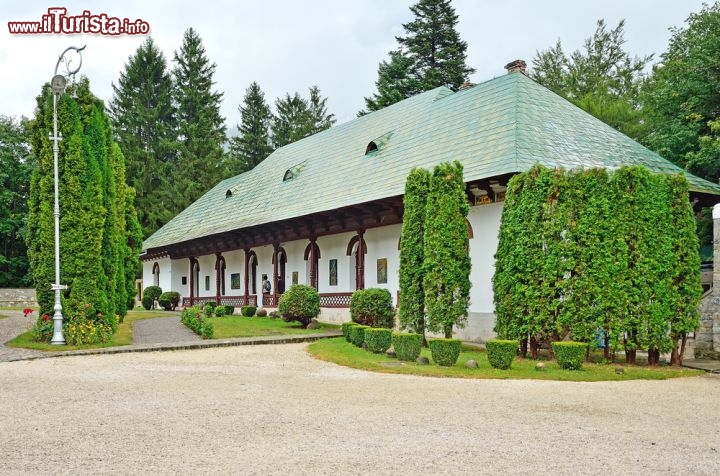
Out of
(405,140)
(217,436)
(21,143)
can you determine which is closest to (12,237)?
(21,143)

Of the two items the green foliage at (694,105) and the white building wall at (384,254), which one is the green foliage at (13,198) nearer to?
the white building wall at (384,254)

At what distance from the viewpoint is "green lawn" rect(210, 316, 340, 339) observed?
20094 millimetres

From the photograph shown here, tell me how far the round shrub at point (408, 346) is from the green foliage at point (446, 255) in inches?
71.0

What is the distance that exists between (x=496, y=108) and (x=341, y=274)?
8.74 m

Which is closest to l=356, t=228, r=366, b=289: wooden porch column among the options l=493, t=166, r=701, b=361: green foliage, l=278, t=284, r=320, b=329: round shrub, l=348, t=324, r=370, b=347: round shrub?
l=278, t=284, r=320, b=329: round shrub

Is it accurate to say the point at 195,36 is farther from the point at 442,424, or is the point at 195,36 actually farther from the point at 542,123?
the point at 442,424

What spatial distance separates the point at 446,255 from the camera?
51.9 feet

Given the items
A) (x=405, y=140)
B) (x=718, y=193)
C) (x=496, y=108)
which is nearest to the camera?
(x=718, y=193)

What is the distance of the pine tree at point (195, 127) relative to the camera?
54656 mm

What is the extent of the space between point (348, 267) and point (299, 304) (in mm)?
4109

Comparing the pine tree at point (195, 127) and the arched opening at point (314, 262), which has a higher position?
the pine tree at point (195, 127)

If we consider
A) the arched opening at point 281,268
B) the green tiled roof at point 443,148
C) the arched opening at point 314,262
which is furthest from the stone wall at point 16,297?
the arched opening at point 314,262

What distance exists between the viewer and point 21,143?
48.1m

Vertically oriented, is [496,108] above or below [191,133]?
below
